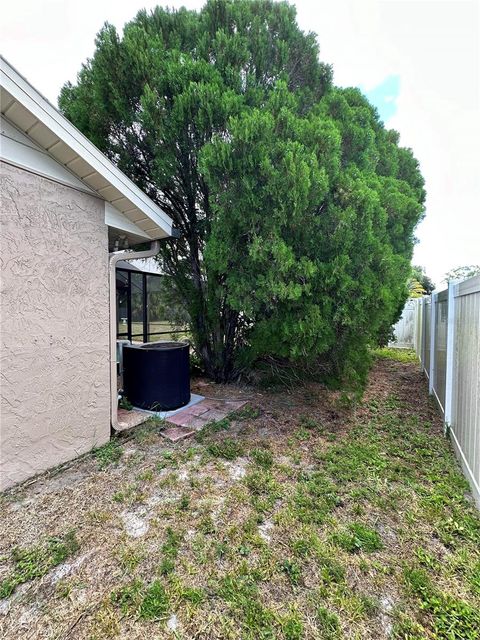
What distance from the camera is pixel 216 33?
485 centimetres

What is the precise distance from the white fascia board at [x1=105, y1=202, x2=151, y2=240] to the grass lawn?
9.45 ft

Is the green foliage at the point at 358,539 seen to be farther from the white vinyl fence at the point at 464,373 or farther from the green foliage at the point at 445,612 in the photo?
the white vinyl fence at the point at 464,373

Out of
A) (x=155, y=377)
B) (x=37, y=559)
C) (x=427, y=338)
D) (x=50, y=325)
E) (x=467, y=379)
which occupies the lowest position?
(x=37, y=559)

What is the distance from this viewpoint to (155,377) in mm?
4918

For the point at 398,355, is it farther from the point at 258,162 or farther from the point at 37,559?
the point at 37,559

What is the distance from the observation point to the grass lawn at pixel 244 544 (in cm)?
177

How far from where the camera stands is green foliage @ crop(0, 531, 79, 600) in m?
2.02

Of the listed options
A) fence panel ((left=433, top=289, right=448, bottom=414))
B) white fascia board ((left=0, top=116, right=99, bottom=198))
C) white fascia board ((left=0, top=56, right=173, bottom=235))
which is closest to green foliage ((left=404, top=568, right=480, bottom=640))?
fence panel ((left=433, top=289, right=448, bottom=414))

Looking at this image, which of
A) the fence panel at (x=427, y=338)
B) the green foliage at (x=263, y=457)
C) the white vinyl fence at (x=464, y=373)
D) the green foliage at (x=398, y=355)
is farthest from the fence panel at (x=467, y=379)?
the green foliage at (x=398, y=355)

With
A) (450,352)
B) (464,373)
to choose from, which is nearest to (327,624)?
(464,373)

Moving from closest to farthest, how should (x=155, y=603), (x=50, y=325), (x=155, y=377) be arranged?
(x=155, y=603) → (x=50, y=325) → (x=155, y=377)

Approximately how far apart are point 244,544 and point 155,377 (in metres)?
3.08

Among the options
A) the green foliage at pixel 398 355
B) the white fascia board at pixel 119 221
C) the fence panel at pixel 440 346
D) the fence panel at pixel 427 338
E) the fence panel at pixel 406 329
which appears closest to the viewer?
the white fascia board at pixel 119 221

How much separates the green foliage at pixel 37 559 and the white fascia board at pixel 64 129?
359 centimetres
